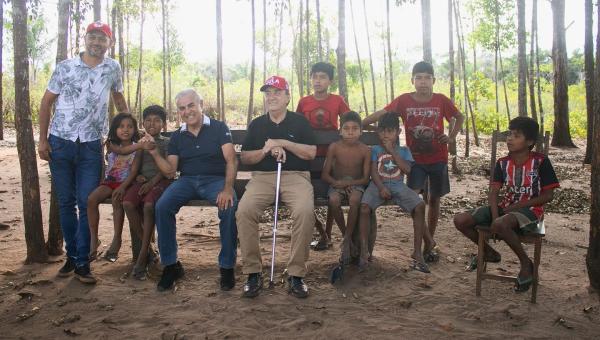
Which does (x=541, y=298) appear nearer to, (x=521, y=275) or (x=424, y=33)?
(x=521, y=275)

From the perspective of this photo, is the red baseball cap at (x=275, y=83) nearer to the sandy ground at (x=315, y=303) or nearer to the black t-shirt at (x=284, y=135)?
the black t-shirt at (x=284, y=135)

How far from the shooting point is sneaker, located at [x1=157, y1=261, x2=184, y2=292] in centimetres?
416

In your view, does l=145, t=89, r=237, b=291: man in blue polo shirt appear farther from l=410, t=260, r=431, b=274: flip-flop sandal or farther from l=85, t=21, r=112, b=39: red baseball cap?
l=410, t=260, r=431, b=274: flip-flop sandal

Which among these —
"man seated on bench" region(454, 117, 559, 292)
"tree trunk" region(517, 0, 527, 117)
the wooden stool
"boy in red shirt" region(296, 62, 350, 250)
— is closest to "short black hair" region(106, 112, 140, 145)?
"boy in red shirt" region(296, 62, 350, 250)

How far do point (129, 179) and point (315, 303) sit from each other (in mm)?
2013

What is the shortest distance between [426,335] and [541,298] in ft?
4.23

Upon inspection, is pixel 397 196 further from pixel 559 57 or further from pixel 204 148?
pixel 559 57

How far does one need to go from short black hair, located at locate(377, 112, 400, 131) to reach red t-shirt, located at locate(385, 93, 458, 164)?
17 centimetres

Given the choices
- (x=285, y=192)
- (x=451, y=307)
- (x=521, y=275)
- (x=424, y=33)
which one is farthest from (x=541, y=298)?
(x=424, y=33)

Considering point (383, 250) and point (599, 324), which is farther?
point (383, 250)

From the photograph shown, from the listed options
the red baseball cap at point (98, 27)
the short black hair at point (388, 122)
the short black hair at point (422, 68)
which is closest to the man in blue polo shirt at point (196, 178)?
the red baseball cap at point (98, 27)

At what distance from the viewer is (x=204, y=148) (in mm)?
4430

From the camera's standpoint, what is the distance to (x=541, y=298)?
4020mm

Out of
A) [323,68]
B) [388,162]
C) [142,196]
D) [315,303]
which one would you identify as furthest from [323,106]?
[315,303]
